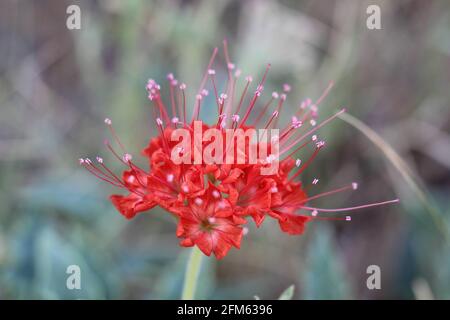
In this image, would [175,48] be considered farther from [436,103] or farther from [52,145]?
[436,103]

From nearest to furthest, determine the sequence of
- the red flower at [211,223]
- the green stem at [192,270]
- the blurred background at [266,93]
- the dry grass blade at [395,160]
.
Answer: the red flower at [211,223] < the green stem at [192,270] < the dry grass blade at [395,160] < the blurred background at [266,93]

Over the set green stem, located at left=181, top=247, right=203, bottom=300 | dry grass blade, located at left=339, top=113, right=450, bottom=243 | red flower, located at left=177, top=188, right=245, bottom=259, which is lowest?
green stem, located at left=181, top=247, right=203, bottom=300

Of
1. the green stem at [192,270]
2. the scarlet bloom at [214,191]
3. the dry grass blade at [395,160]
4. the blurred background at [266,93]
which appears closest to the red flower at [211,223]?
the scarlet bloom at [214,191]

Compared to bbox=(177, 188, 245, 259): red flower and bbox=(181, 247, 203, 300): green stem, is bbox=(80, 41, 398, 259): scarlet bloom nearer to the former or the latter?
bbox=(177, 188, 245, 259): red flower

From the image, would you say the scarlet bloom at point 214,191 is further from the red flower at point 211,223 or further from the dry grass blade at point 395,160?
the dry grass blade at point 395,160

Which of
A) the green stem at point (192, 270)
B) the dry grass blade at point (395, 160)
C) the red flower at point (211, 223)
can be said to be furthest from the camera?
the dry grass blade at point (395, 160)

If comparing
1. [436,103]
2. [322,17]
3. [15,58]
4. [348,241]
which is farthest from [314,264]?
[15,58]

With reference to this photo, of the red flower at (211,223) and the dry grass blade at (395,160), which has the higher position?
the dry grass blade at (395,160)

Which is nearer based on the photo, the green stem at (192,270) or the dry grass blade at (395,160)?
the green stem at (192,270)

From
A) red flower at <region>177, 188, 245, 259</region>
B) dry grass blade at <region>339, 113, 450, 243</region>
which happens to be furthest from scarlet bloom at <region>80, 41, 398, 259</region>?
dry grass blade at <region>339, 113, 450, 243</region>
